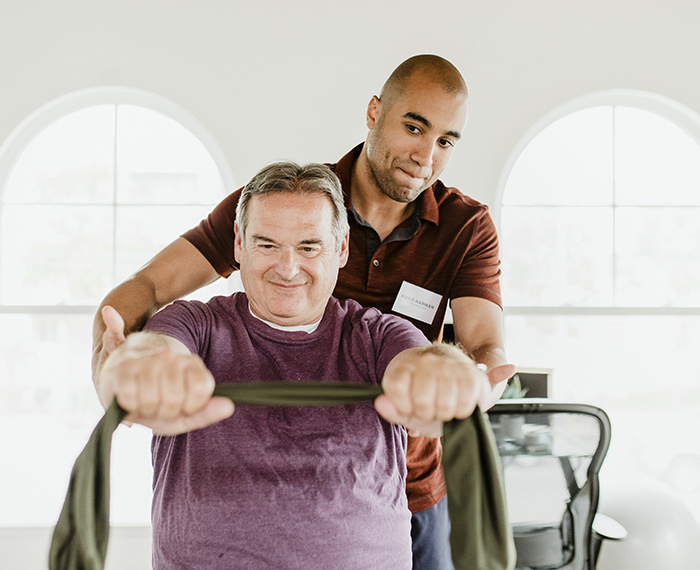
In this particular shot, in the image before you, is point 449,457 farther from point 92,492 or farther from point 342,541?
point 92,492

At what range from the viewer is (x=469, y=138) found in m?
3.80

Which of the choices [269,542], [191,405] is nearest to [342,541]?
[269,542]

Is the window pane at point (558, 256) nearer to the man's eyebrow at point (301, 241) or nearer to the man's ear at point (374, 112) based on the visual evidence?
the man's ear at point (374, 112)

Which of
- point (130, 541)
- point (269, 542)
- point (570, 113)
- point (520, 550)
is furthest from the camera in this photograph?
point (570, 113)

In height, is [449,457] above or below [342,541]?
above

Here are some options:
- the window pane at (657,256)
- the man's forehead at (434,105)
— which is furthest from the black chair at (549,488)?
the window pane at (657,256)

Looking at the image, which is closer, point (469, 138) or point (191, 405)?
point (191, 405)

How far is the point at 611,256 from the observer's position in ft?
13.2

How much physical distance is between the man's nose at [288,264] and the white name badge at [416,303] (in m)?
0.52

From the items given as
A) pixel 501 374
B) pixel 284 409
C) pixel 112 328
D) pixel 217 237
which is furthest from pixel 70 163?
pixel 501 374

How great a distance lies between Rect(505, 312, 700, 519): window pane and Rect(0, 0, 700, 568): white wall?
1.14 meters

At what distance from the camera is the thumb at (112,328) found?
1.12 m

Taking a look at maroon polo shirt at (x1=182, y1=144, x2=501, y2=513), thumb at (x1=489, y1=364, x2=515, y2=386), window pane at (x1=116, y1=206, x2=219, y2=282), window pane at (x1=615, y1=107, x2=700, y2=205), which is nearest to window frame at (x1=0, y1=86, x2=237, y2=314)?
window pane at (x1=116, y1=206, x2=219, y2=282)

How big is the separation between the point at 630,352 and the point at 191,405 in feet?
12.9
